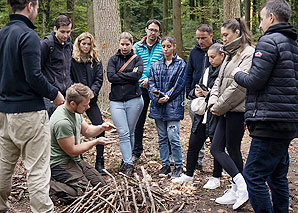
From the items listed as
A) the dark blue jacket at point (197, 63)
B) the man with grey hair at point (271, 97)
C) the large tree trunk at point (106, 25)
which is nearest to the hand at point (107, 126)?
the man with grey hair at point (271, 97)

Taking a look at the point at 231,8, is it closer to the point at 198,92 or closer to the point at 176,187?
the point at 198,92

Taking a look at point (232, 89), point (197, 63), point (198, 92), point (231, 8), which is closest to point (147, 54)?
point (197, 63)

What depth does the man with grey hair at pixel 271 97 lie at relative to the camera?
11.1 ft

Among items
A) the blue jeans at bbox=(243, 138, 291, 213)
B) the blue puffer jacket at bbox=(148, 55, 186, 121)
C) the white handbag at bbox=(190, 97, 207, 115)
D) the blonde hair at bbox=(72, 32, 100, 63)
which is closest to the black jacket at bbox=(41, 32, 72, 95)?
the blonde hair at bbox=(72, 32, 100, 63)

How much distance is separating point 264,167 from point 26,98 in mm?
2580

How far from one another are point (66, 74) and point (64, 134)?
4.87ft

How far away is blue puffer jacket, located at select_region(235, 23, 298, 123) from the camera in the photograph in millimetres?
3365

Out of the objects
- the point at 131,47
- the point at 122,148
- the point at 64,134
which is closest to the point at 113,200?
the point at 64,134

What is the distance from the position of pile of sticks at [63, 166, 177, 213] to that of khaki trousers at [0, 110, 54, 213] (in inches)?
19.4

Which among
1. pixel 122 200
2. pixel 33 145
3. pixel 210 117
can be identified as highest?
pixel 33 145

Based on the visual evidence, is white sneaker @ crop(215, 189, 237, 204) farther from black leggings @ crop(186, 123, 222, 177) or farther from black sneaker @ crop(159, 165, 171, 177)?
black sneaker @ crop(159, 165, 171, 177)

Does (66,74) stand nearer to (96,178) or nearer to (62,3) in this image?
(96,178)

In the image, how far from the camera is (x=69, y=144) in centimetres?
436

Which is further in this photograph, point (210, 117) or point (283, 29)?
point (210, 117)
